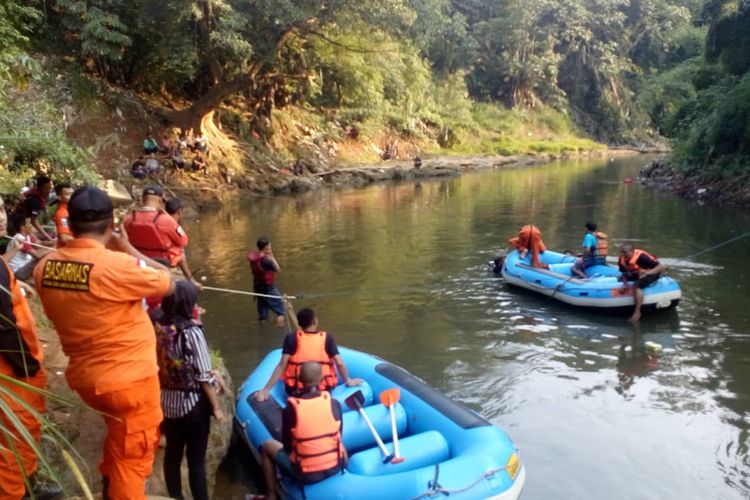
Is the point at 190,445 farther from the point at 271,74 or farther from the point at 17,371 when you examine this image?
the point at 271,74

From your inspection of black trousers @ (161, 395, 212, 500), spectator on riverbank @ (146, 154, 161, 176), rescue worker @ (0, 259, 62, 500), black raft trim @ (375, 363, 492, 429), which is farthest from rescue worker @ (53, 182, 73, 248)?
spectator on riverbank @ (146, 154, 161, 176)

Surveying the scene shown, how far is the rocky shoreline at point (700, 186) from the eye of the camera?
17.2 metres

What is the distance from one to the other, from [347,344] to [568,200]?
48.9ft

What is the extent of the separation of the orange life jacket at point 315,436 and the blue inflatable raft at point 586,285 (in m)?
5.72

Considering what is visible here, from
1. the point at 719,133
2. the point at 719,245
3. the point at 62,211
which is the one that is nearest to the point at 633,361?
the point at 62,211

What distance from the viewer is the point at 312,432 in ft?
12.5

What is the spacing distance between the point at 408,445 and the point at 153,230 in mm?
2993

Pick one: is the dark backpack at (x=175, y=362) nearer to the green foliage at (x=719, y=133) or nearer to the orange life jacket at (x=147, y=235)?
the orange life jacket at (x=147, y=235)

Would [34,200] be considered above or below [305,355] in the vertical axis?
above

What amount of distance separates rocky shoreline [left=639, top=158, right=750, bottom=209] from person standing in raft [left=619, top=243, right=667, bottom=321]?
33.3 ft

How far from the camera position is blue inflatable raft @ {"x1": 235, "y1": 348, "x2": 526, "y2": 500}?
3877 millimetres

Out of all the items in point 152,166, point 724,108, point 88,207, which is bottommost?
point 152,166

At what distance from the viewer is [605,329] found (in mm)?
8266

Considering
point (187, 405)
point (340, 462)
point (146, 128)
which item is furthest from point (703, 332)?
point (146, 128)
